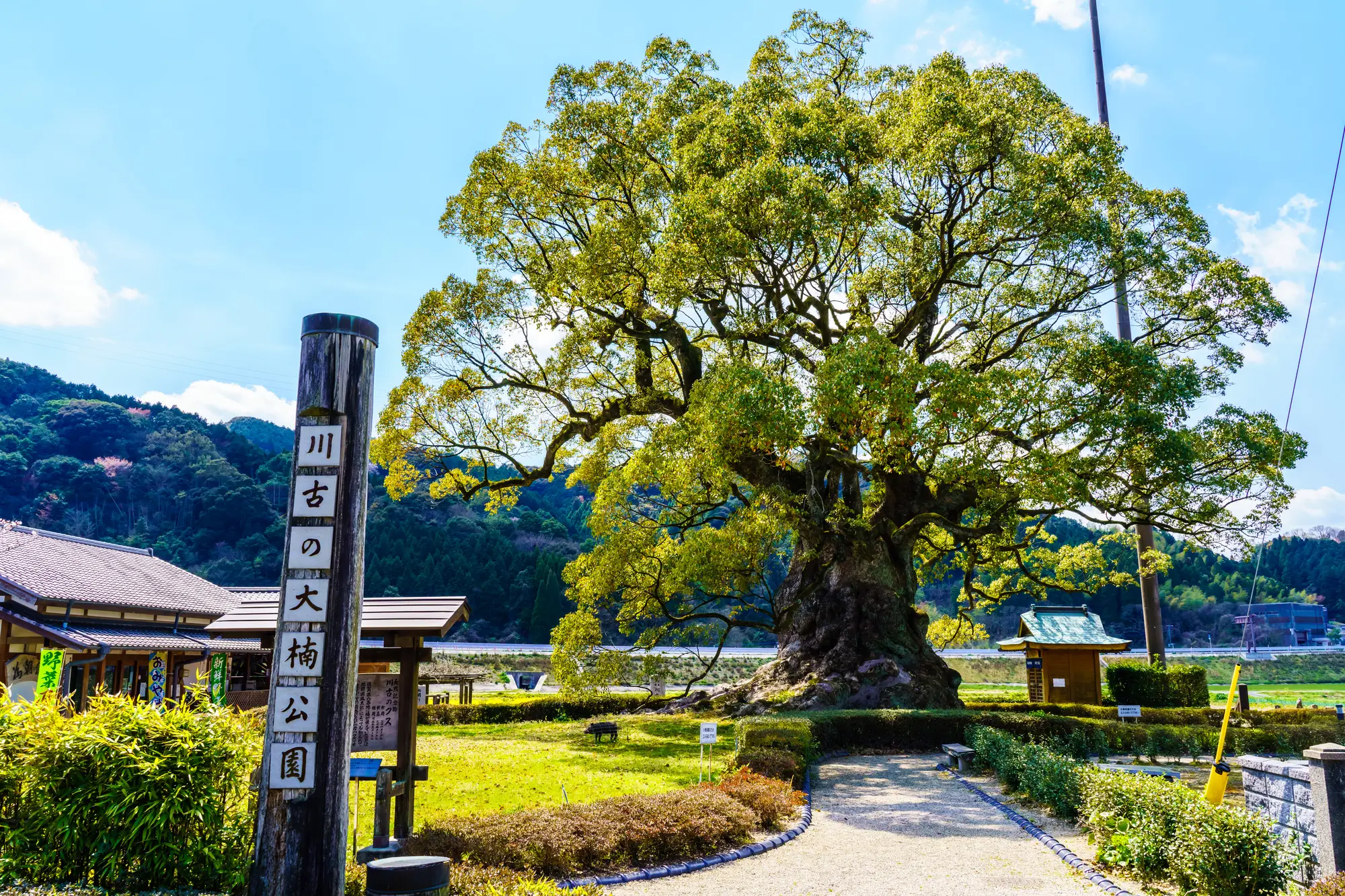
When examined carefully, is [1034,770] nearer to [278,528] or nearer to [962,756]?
[962,756]

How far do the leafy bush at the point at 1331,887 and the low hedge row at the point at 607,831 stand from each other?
15.1ft

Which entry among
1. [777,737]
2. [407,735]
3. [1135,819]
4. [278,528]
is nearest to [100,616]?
[407,735]

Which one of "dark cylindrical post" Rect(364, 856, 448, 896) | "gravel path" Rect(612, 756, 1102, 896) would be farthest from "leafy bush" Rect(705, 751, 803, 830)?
"dark cylindrical post" Rect(364, 856, 448, 896)

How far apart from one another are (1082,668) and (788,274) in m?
14.6

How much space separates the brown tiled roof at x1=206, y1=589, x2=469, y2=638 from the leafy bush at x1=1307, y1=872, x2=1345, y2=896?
7.40 metres

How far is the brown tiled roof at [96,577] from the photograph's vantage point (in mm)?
15570

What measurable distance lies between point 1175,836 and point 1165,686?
1779 centimetres

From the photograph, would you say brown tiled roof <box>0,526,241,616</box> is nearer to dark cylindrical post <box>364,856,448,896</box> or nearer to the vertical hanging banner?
the vertical hanging banner


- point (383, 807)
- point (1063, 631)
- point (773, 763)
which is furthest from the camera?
point (1063, 631)

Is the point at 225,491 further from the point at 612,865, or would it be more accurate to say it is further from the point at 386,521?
the point at 612,865

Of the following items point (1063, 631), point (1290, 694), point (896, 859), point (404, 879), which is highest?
point (1063, 631)

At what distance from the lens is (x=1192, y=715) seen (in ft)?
61.5

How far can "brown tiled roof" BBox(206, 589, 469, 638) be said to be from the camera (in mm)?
8781

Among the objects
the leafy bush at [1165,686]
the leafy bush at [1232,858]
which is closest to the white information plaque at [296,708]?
the leafy bush at [1232,858]
